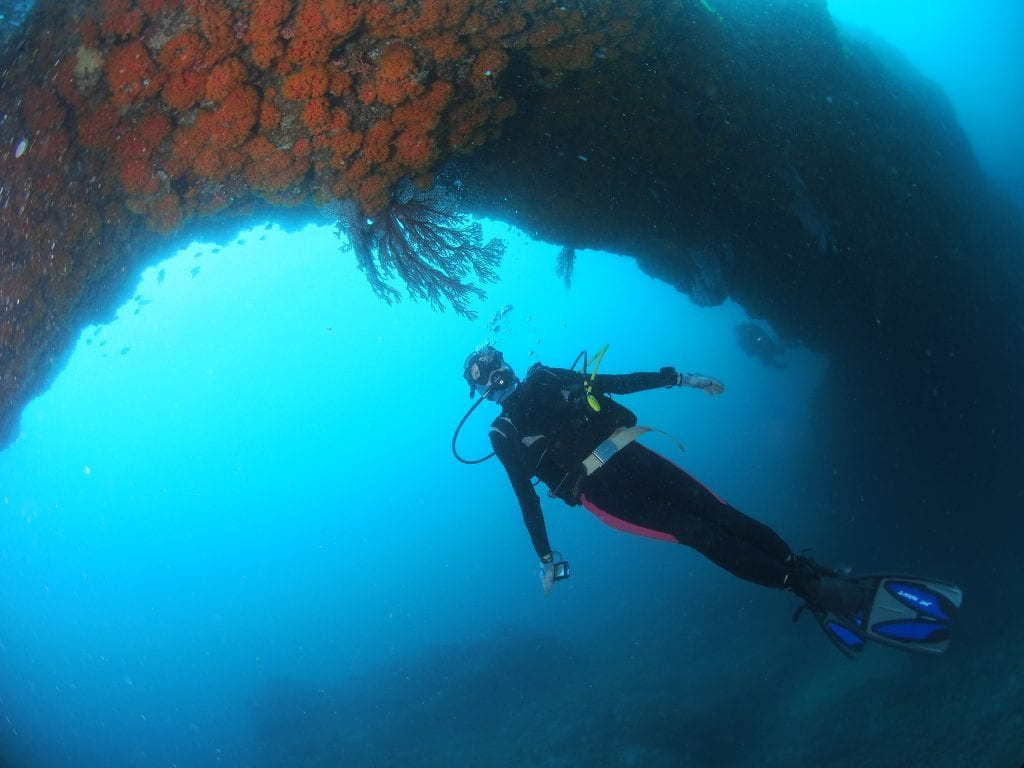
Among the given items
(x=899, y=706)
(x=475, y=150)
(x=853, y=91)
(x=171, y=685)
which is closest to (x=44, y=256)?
(x=475, y=150)

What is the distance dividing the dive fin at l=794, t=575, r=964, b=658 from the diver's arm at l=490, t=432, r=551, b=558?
241cm

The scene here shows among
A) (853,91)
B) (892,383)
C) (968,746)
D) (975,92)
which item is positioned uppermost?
(975,92)

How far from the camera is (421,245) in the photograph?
6.78 meters

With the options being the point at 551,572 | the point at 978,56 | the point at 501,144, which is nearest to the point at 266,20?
the point at 501,144

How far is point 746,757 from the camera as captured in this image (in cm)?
1137

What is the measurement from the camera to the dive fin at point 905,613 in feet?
14.3

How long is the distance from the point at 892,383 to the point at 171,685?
57627 mm

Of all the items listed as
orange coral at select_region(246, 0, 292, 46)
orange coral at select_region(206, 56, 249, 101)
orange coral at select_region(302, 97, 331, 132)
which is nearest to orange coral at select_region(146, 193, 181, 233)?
orange coral at select_region(206, 56, 249, 101)

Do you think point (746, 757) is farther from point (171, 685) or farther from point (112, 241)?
point (171, 685)

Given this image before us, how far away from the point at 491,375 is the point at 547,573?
2.19 m

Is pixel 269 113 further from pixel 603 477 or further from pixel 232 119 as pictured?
pixel 603 477

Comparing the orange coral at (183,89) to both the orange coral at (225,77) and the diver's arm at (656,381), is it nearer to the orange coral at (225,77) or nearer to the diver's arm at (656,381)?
the orange coral at (225,77)

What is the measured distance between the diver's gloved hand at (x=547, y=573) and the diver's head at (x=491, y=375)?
1769 mm

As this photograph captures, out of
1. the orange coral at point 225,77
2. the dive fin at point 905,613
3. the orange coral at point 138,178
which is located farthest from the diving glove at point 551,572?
the orange coral at point 138,178
